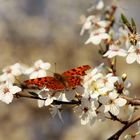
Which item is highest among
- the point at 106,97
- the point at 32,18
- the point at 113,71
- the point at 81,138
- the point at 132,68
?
the point at 32,18

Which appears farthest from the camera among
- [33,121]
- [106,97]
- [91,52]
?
[91,52]

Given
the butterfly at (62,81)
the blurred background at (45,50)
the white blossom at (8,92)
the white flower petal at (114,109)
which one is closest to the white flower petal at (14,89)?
the white blossom at (8,92)

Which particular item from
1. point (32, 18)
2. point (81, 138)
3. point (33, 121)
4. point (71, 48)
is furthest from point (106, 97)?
point (32, 18)

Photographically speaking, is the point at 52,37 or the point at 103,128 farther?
the point at 52,37

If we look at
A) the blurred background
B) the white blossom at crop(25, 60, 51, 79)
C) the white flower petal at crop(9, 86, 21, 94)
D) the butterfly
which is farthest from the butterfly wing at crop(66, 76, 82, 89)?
the blurred background

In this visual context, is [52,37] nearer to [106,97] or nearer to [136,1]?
[136,1]

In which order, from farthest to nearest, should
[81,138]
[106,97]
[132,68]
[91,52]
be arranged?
[91,52] → [132,68] → [81,138] → [106,97]

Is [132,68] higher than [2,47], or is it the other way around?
[2,47]
